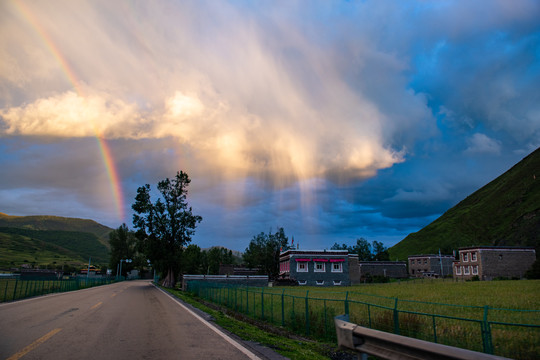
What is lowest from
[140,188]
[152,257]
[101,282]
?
[101,282]

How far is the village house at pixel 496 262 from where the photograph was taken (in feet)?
253

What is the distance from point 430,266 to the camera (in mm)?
107938

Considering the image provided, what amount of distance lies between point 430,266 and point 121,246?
328 feet

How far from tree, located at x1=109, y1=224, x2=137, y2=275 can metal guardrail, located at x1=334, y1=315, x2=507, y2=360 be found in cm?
12390

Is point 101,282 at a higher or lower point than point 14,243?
lower

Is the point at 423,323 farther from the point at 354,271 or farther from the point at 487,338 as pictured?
the point at 354,271

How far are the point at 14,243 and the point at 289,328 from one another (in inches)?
8444

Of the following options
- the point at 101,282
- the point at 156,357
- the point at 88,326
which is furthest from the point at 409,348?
the point at 101,282

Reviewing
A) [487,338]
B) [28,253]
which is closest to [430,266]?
[487,338]

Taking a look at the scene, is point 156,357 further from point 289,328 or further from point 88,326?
point 289,328

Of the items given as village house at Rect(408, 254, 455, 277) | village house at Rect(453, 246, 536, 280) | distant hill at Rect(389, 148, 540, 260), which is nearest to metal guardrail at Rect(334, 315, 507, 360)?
village house at Rect(453, 246, 536, 280)

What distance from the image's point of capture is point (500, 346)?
7465 mm

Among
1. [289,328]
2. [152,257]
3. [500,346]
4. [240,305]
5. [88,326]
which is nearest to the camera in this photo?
[500,346]

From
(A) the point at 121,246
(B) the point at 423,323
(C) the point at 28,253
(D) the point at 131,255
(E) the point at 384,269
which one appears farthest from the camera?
(C) the point at 28,253
